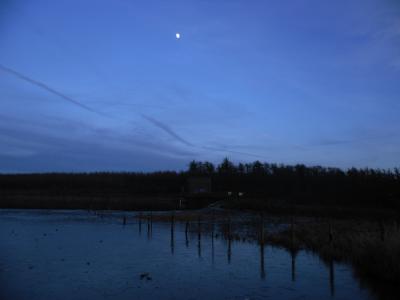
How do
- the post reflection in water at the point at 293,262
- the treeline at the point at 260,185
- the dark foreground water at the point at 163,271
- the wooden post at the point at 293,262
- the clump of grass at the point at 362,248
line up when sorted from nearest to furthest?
the dark foreground water at the point at 163,271 < the clump of grass at the point at 362,248 < the post reflection in water at the point at 293,262 < the wooden post at the point at 293,262 < the treeline at the point at 260,185

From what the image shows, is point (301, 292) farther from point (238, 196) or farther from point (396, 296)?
point (238, 196)

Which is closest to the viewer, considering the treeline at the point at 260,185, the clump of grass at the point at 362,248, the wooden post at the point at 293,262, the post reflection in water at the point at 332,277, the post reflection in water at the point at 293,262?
the post reflection in water at the point at 332,277

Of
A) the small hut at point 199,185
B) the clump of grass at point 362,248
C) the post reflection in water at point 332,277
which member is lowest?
the post reflection in water at point 332,277

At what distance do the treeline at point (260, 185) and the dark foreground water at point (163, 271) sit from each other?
4306cm

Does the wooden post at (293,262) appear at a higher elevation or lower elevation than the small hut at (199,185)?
lower

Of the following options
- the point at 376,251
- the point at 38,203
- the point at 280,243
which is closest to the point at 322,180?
the point at 38,203

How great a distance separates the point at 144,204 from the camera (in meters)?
82.8

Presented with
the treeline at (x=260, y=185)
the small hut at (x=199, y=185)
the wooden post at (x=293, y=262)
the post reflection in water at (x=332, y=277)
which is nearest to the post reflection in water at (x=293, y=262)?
the wooden post at (x=293, y=262)

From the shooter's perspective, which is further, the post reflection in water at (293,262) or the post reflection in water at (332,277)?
the post reflection in water at (293,262)

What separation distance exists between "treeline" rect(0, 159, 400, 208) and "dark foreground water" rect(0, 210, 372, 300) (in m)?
43.1

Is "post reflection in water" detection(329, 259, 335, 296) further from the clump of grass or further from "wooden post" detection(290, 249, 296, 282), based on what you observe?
"wooden post" detection(290, 249, 296, 282)

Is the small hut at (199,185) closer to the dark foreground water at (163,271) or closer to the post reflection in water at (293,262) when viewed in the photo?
the dark foreground water at (163,271)

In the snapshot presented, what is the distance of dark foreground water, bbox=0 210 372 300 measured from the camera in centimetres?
1808

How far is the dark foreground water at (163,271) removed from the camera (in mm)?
18078
